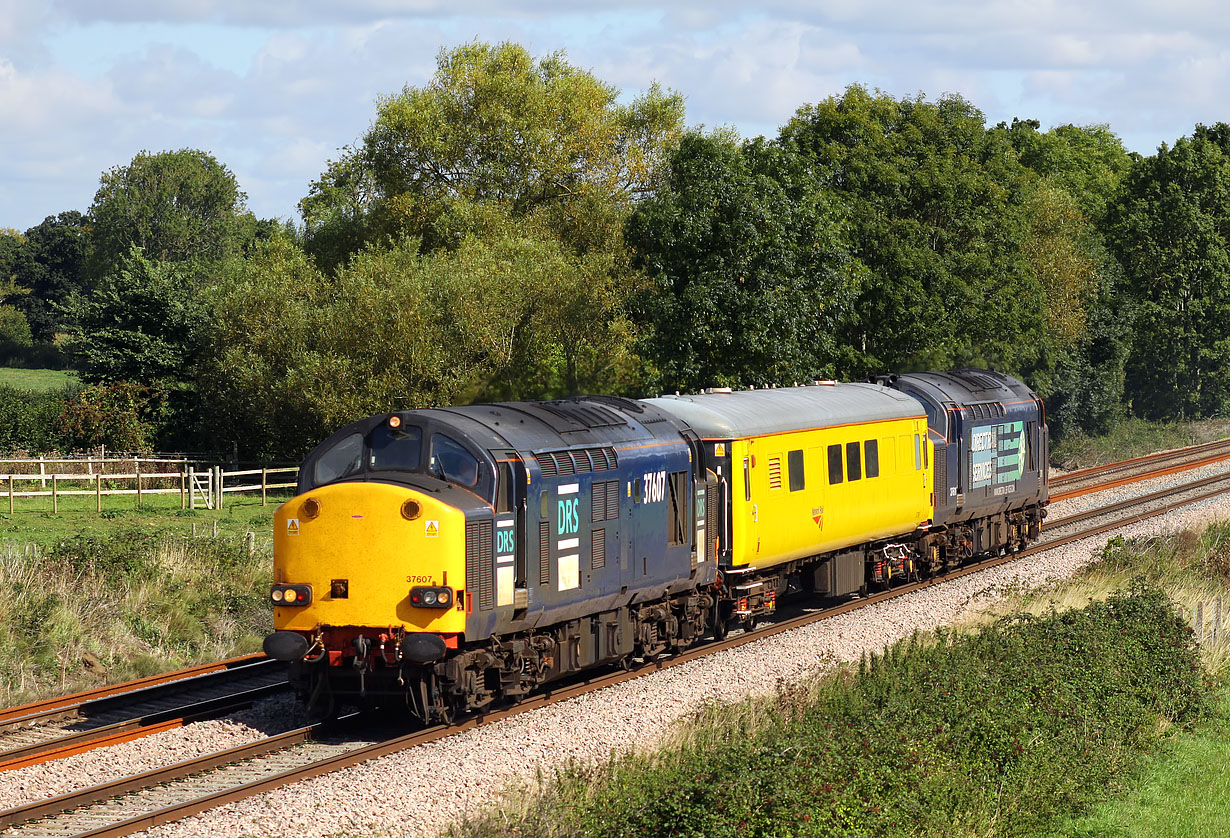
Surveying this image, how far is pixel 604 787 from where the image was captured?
12.6 metres

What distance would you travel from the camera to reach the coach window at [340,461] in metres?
16.1

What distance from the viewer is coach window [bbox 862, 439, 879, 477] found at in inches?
987

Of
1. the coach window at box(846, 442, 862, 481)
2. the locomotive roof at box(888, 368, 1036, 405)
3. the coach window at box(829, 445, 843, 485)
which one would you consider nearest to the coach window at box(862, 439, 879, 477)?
the coach window at box(846, 442, 862, 481)

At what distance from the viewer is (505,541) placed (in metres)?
15.7

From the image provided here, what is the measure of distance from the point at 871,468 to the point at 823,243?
11.3 m

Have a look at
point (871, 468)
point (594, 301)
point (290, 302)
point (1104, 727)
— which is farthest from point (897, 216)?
point (1104, 727)

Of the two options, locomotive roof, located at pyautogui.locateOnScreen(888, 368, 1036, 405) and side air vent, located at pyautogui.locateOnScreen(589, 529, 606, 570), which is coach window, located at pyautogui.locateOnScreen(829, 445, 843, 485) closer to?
locomotive roof, located at pyautogui.locateOnScreen(888, 368, 1036, 405)

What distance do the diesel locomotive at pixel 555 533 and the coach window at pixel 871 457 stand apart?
0.05 metres

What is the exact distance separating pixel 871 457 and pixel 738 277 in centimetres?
1014

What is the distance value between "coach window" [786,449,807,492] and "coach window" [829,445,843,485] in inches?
43.7

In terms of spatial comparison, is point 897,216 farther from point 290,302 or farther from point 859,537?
point 859,537

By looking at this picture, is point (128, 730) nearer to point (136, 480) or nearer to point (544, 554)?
point (544, 554)

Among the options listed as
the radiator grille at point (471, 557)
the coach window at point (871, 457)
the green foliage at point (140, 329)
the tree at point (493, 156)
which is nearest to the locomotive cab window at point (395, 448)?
the radiator grille at point (471, 557)

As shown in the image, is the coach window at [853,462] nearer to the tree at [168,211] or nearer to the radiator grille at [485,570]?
the radiator grille at [485,570]
